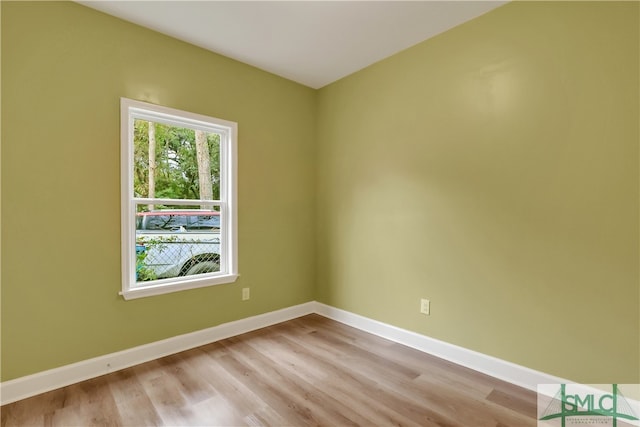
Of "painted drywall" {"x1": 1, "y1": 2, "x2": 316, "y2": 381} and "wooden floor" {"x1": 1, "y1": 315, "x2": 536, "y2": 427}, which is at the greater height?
"painted drywall" {"x1": 1, "y1": 2, "x2": 316, "y2": 381}

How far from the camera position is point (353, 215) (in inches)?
130

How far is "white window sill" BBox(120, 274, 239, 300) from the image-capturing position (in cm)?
242

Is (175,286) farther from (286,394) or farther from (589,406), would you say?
(589,406)

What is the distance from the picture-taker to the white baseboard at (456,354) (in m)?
2.10

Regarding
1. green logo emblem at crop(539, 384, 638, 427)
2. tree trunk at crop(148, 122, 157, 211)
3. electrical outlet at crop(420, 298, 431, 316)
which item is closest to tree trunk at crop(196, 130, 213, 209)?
tree trunk at crop(148, 122, 157, 211)

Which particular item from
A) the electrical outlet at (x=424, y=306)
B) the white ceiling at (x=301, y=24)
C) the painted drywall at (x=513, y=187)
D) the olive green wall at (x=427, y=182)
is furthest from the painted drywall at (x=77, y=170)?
the electrical outlet at (x=424, y=306)

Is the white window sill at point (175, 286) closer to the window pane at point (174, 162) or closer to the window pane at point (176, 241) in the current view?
the window pane at point (176, 241)

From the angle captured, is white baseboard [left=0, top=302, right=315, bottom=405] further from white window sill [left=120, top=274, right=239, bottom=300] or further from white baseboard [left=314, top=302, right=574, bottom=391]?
white baseboard [left=314, top=302, right=574, bottom=391]

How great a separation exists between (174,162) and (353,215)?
71.0 inches

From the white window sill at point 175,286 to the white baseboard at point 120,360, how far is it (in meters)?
0.41

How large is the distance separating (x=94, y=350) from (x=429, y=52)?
352cm

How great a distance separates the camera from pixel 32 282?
2.02 meters

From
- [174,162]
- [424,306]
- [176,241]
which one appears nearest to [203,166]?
[174,162]

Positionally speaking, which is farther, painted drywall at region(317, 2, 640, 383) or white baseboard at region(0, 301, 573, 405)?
white baseboard at region(0, 301, 573, 405)
